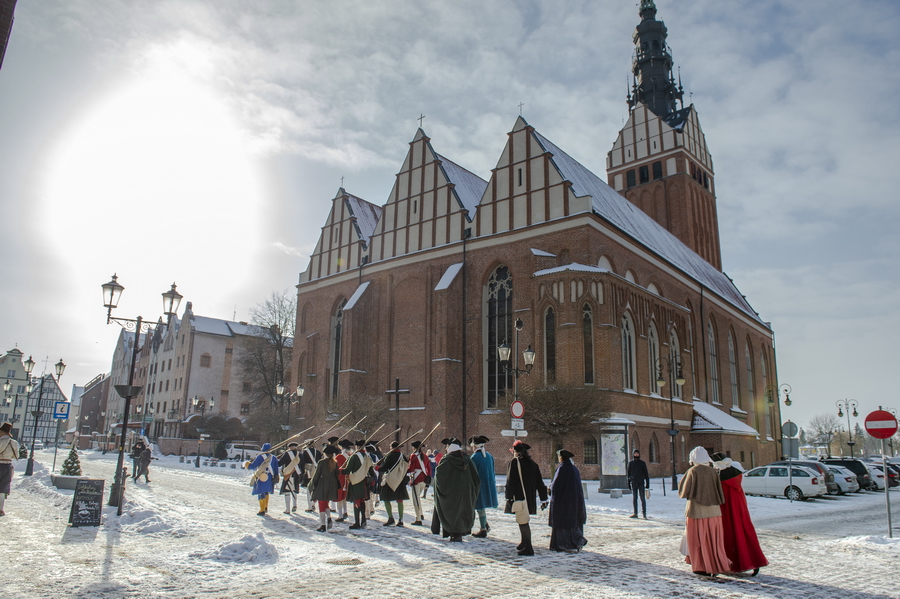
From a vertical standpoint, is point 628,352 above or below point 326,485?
above

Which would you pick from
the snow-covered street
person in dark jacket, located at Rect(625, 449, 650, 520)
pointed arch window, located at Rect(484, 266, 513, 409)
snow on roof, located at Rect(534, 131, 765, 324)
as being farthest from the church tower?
the snow-covered street

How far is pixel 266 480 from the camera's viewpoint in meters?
13.6

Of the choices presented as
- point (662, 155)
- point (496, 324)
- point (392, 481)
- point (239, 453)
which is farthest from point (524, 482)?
point (662, 155)

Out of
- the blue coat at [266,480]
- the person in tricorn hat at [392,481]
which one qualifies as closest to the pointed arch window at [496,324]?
the blue coat at [266,480]

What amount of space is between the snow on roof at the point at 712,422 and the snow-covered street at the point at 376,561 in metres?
19.3

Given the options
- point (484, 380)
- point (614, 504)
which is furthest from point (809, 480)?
point (484, 380)

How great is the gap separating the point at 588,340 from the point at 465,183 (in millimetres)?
14394

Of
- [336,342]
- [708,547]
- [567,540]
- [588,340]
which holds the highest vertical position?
[336,342]

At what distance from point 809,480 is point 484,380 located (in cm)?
1403

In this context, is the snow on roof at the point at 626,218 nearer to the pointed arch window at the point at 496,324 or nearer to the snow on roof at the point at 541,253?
the snow on roof at the point at 541,253

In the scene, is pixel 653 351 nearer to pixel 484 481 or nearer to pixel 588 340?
pixel 588 340

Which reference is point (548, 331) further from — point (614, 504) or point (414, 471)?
point (414, 471)

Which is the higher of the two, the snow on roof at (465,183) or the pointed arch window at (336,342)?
the snow on roof at (465,183)

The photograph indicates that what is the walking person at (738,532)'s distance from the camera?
306 inches
